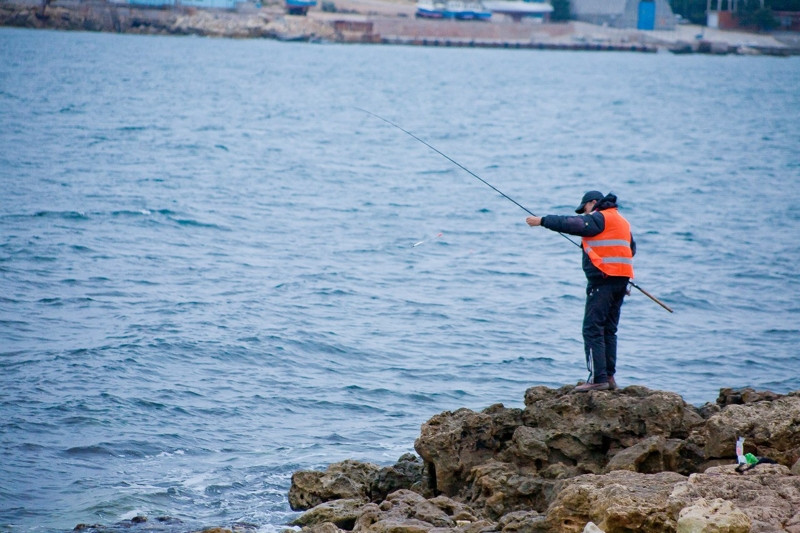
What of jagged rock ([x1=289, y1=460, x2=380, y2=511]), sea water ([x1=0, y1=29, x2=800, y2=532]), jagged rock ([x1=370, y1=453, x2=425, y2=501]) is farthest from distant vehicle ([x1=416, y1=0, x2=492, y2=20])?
jagged rock ([x1=370, y1=453, x2=425, y2=501])

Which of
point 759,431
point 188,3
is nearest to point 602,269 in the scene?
point 759,431

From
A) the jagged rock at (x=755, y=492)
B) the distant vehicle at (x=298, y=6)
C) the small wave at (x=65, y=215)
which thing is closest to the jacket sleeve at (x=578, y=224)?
the jagged rock at (x=755, y=492)

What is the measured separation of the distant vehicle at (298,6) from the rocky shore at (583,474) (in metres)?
103

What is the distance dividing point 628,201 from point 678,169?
324 inches

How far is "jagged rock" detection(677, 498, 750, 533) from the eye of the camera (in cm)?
520

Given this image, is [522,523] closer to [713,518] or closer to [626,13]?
[713,518]

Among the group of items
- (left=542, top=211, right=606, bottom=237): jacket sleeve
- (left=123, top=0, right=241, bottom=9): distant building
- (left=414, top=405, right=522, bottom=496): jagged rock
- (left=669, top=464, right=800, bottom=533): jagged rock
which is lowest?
(left=414, top=405, right=522, bottom=496): jagged rock

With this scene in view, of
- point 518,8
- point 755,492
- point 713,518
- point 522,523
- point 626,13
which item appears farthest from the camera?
point 518,8

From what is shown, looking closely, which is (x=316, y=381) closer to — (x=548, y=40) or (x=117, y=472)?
(x=117, y=472)

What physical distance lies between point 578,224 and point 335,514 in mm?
2807

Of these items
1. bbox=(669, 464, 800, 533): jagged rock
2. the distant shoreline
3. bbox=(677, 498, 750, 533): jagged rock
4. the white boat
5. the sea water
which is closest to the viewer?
bbox=(677, 498, 750, 533): jagged rock

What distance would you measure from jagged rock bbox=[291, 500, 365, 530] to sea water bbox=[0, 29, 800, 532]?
0.39m

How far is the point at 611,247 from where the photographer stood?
7.79 meters

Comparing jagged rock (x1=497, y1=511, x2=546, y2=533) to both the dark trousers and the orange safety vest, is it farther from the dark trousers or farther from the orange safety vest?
the orange safety vest
